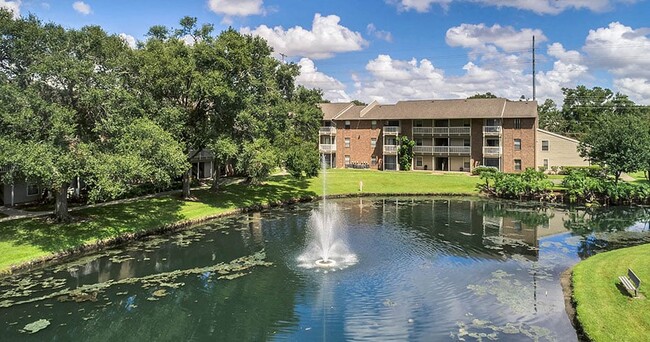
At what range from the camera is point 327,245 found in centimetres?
2522

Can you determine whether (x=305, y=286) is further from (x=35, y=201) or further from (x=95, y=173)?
(x=35, y=201)

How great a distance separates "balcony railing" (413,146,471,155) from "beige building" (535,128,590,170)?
29.8 feet

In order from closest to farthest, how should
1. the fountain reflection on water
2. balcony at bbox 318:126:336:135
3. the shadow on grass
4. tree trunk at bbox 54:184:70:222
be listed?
the fountain reflection on water → the shadow on grass → tree trunk at bbox 54:184:70:222 → balcony at bbox 318:126:336:135

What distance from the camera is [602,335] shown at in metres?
13.1

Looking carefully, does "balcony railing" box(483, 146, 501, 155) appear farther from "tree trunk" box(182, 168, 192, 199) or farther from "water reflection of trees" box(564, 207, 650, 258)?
"tree trunk" box(182, 168, 192, 199)

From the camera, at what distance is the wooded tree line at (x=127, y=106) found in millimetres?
22578

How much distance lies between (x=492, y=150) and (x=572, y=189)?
57.5 feet

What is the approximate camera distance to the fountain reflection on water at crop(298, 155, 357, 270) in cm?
2223

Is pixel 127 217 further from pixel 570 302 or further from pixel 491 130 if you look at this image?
pixel 491 130

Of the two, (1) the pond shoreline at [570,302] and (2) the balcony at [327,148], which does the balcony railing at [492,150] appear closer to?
(2) the balcony at [327,148]

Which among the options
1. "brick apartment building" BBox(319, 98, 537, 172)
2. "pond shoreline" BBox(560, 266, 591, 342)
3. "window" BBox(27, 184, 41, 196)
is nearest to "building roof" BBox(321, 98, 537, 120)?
"brick apartment building" BBox(319, 98, 537, 172)

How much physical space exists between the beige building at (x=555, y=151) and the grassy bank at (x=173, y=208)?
12.5 metres

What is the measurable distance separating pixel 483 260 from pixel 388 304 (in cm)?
791

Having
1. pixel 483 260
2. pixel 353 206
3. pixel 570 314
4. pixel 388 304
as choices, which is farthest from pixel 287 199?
pixel 570 314
